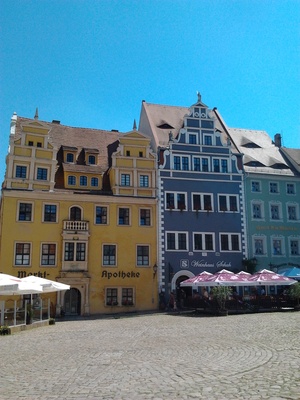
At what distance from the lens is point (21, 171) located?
3180 cm

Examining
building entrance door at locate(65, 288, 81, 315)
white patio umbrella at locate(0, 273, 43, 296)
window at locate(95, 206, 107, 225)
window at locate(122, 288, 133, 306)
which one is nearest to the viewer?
white patio umbrella at locate(0, 273, 43, 296)

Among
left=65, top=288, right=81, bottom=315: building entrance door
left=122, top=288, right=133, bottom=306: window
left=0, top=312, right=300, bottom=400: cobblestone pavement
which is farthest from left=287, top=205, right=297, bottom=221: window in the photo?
left=0, top=312, right=300, bottom=400: cobblestone pavement

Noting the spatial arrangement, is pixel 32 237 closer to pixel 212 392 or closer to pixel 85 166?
pixel 85 166

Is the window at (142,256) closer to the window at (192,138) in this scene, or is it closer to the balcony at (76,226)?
the balcony at (76,226)

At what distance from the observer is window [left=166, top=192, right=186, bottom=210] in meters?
35.2

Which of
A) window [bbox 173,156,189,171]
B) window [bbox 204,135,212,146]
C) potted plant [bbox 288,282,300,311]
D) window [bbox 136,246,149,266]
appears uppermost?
window [bbox 204,135,212,146]

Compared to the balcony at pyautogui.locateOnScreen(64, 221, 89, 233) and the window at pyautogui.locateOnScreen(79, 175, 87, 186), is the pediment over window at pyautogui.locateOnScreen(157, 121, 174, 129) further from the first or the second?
the balcony at pyautogui.locateOnScreen(64, 221, 89, 233)

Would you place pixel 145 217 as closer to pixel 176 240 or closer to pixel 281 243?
pixel 176 240

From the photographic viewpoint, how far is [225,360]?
34.3 ft

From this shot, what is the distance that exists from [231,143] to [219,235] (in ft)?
30.8

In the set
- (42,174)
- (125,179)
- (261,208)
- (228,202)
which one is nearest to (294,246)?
(261,208)

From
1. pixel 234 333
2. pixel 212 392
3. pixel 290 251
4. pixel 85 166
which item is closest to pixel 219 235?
pixel 290 251

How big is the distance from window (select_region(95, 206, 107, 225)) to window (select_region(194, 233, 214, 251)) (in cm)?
768

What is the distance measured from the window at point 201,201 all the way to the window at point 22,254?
13882 mm
